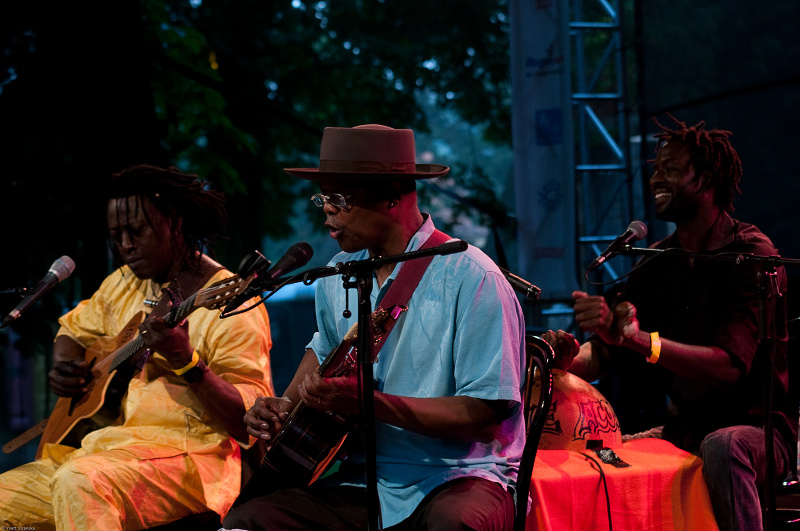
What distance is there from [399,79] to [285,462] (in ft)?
54.8

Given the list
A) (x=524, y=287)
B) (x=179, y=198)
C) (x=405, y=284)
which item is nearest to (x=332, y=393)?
(x=405, y=284)

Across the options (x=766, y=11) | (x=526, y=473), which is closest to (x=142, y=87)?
(x=526, y=473)

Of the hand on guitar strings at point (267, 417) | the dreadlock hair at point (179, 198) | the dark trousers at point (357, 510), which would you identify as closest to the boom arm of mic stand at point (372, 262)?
the hand on guitar strings at point (267, 417)

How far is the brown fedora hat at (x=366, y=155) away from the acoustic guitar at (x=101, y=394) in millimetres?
980

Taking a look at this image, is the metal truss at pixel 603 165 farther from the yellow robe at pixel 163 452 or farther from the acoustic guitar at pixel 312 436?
the acoustic guitar at pixel 312 436

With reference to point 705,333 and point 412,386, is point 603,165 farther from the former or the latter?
point 412,386

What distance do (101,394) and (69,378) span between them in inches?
9.0

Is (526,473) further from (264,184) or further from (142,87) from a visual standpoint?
(264,184)

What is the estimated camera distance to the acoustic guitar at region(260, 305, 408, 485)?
123 inches

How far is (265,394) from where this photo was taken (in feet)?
13.2

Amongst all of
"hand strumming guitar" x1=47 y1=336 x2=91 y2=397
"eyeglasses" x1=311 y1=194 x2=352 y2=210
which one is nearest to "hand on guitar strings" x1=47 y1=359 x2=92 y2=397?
"hand strumming guitar" x1=47 y1=336 x2=91 y2=397

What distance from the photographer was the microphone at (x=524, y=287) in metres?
3.33

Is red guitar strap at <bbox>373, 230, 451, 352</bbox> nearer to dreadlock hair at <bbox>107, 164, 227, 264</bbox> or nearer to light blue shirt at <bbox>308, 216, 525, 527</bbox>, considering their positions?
light blue shirt at <bbox>308, 216, 525, 527</bbox>

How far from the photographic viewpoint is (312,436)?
10.5ft
